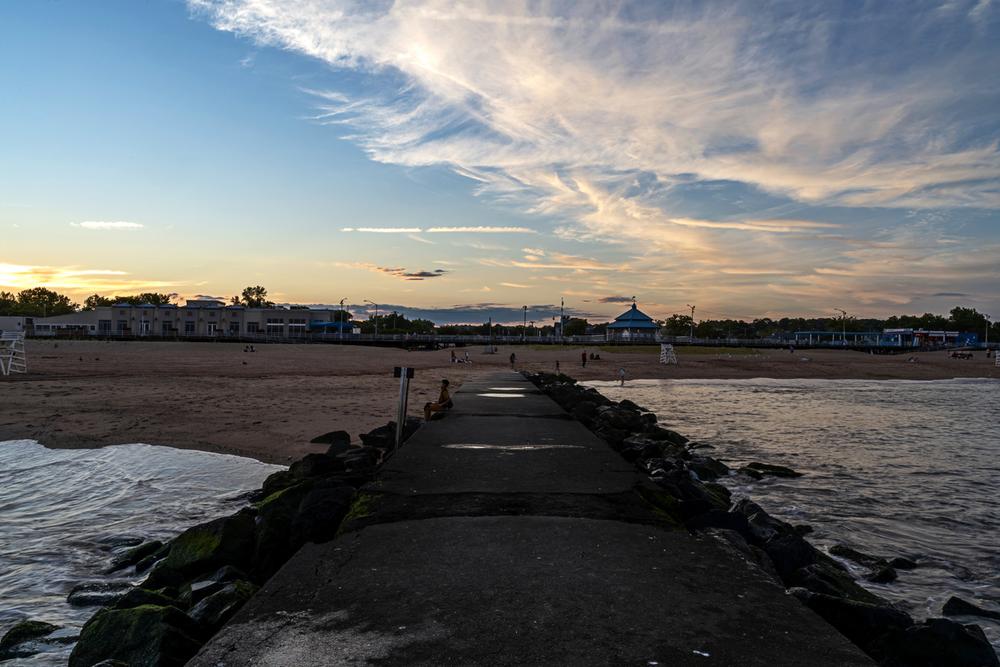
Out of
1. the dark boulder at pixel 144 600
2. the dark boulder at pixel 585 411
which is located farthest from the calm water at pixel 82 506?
the dark boulder at pixel 585 411

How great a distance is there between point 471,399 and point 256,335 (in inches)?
3890

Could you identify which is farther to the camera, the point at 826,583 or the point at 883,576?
the point at 883,576

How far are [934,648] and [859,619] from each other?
44 cm

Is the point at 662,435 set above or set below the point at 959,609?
above

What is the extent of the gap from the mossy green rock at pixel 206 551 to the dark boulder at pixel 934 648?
16.1ft

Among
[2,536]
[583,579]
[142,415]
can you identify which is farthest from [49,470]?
[583,579]

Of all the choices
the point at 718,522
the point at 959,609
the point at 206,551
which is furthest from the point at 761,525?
the point at 206,551

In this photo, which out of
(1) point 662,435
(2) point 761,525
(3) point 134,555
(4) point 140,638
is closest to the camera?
(4) point 140,638

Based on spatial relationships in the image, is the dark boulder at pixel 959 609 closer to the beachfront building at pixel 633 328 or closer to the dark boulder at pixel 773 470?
the dark boulder at pixel 773 470

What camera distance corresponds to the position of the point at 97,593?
5500 millimetres

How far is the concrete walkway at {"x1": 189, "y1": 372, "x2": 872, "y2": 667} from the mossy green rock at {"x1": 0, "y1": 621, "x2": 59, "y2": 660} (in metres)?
2.01

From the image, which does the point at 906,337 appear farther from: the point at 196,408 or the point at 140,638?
the point at 140,638

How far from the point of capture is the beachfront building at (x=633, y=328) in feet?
384

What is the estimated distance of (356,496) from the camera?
618 centimetres
